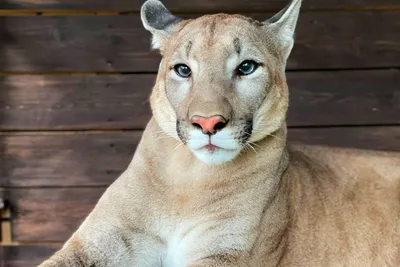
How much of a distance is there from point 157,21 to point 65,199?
6.24 ft

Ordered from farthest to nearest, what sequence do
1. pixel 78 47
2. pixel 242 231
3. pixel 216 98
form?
pixel 78 47 → pixel 242 231 → pixel 216 98

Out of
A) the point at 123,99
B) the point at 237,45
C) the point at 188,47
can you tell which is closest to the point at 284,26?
the point at 237,45

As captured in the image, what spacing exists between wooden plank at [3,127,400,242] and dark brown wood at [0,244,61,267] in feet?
0.15

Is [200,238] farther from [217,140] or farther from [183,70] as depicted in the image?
[183,70]

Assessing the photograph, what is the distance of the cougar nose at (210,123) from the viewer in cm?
308

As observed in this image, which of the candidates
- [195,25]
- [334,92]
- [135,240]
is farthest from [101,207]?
[334,92]

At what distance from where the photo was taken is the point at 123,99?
5.21 m

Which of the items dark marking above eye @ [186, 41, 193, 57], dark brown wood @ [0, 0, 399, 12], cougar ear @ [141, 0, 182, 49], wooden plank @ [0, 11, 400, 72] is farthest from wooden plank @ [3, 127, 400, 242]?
dark marking above eye @ [186, 41, 193, 57]

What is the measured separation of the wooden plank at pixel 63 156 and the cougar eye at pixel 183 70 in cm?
187

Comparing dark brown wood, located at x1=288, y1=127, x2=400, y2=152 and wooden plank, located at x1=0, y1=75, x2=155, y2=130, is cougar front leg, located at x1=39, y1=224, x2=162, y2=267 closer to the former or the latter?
wooden plank, located at x1=0, y1=75, x2=155, y2=130

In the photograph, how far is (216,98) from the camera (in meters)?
3.17

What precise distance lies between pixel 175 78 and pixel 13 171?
2.16 metres

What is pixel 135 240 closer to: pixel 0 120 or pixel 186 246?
pixel 186 246

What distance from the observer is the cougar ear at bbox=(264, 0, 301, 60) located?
11.7 ft
